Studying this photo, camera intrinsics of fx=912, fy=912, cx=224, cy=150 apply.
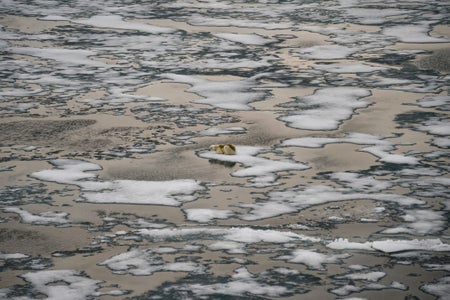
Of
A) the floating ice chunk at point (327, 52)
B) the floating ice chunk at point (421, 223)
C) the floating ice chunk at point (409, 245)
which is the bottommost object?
the floating ice chunk at point (327, 52)

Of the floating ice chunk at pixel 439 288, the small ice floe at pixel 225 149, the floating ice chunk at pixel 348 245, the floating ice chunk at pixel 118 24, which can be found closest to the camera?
the floating ice chunk at pixel 439 288

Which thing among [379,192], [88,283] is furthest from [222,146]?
[88,283]

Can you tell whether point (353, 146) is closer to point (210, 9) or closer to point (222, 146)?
point (222, 146)

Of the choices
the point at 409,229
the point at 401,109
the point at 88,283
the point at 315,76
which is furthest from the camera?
the point at 315,76

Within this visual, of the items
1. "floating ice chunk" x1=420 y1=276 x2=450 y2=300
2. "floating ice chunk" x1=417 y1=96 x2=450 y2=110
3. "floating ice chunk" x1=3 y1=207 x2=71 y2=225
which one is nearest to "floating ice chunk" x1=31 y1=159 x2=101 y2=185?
"floating ice chunk" x1=3 y1=207 x2=71 y2=225

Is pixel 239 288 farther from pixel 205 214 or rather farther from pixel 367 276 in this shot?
pixel 205 214

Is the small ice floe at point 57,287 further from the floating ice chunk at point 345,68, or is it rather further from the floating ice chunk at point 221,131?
the floating ice chunk at point 345,68

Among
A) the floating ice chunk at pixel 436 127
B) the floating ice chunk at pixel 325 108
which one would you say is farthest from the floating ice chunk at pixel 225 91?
the floating ice chunk at pixel 436 127
